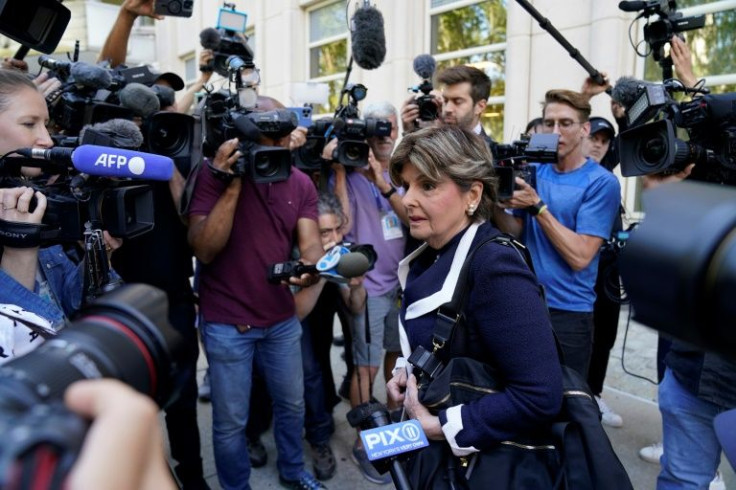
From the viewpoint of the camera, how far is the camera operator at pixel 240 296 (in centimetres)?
240

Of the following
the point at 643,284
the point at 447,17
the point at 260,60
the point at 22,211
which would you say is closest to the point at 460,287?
the point at 643,284

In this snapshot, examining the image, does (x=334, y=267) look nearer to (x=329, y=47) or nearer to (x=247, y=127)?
(x=247, y=127)

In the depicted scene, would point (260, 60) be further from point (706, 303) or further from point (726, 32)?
point (706, 303)

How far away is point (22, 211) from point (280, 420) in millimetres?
1674

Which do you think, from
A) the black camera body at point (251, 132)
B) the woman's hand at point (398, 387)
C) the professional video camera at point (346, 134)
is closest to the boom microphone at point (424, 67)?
the professional video camera at point (346, 134)

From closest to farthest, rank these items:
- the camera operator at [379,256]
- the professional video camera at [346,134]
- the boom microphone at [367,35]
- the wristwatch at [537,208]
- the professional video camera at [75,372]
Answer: the professional video camera at [75,372] < the wristwatch at [537,208] < the professional video camera at [346,134] < the camera operator at [379,256] < the boom microphone at [367,35]

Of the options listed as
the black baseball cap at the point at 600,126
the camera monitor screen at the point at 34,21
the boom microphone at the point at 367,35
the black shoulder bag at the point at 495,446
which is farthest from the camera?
the black baseball cap at the point at 600,126

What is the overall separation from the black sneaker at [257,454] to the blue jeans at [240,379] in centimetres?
50

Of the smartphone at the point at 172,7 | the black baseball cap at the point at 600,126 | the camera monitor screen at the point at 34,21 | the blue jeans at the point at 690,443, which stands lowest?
the blue jeans at the point at 690,443

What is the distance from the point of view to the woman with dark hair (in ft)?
4.63

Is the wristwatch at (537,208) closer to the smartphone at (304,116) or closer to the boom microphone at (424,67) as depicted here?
the boom microphone at (424,67)

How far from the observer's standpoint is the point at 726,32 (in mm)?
4848

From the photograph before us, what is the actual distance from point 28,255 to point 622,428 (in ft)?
11.3

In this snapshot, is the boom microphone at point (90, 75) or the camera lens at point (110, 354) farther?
the boom microphone at point (90, 75)
